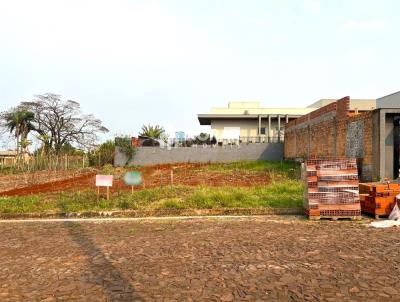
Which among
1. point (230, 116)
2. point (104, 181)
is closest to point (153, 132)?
point (230, 116)

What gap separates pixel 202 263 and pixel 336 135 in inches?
536

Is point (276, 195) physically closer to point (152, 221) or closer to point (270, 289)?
point (152, 221)

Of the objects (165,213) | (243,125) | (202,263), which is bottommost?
(165,213)

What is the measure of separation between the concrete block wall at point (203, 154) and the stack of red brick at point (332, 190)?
793 inches

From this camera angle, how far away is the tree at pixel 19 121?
138ft

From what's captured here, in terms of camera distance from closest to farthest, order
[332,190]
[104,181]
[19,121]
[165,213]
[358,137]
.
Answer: [332,190], [165,213], [104,181], [358,137], [19,121]

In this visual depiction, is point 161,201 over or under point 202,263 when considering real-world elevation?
over

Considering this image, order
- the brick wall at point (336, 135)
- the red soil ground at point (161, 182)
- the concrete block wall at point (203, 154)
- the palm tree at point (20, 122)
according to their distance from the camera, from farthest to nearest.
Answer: the palm tree at point (20, 122) < the concrete block wall at point (203, 154) < the red soil ground at point (161, 182) < the brick wall at point (336, 135)

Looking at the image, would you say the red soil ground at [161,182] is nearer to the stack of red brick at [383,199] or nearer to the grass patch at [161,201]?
the grass patch at [161,201]

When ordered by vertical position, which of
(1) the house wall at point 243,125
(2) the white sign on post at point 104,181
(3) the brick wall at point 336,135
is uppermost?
(1) the house wall at point 243,125

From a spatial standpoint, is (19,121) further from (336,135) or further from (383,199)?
(383,199)

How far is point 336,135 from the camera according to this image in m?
16.8

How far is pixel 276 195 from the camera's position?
1125 centimetres

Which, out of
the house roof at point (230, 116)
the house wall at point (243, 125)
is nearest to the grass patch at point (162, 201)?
the house roof at point (230, 116)
